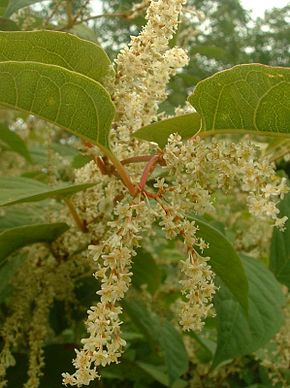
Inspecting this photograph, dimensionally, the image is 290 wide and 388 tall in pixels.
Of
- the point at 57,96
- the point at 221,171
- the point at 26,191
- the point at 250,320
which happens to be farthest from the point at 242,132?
the point at 250,320

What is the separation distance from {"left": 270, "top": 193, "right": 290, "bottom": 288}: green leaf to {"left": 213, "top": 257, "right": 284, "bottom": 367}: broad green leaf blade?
7 centimetres

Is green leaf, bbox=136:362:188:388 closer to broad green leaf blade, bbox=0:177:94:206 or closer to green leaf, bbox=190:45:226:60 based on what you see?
broad green leaf blade, bbox=0:177:94:206

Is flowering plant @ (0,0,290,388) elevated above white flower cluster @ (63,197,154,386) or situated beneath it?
elevated above

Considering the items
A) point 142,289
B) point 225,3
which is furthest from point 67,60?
point 225,3

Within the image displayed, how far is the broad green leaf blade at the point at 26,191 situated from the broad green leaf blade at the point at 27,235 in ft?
0.27

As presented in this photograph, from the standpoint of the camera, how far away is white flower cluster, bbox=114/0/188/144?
1149 mm

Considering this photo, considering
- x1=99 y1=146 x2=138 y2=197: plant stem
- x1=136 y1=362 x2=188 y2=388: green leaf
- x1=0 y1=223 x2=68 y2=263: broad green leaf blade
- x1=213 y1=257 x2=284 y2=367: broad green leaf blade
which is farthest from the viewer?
x1=136 y1=362 x2=188 y2=388: green leaf

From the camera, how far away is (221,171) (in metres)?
1.04

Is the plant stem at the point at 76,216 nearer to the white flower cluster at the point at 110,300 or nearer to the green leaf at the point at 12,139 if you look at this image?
the white flower cluster at the point at 110,300

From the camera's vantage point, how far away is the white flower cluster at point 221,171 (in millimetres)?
1030

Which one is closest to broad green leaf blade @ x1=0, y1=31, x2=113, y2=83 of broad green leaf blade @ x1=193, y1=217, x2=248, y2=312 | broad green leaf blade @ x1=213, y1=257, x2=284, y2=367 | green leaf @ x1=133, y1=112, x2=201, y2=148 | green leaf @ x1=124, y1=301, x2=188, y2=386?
green leaf @ x1=133, y1=112, x2=201, y2=148

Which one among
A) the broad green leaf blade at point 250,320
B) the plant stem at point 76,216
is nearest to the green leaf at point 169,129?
the plant stem at point 76,216

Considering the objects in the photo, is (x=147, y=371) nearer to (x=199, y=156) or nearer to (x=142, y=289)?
(x=142, y=289)

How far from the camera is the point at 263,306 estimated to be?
5.25ft
